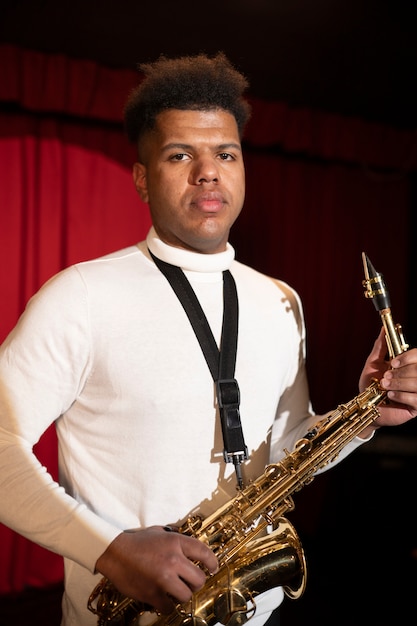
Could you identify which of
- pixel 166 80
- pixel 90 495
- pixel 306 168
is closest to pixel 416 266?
pixel 306 168

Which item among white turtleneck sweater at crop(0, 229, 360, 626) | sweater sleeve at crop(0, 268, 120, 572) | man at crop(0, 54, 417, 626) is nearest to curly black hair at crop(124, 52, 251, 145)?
man at crop(0, 54, 417, 626)

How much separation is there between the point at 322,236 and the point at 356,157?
72 cm

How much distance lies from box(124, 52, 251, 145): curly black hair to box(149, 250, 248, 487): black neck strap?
533 millimetres

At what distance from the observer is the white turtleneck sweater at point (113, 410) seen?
1.66 meters

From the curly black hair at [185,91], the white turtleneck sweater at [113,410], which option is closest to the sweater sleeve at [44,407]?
the white turtleneck sweater at [113,410]

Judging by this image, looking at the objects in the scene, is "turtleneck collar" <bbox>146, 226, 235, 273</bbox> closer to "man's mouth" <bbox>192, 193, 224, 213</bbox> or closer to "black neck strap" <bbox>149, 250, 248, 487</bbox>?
"black neck strap" <bbox>149, 250, 248, 487</bbox>

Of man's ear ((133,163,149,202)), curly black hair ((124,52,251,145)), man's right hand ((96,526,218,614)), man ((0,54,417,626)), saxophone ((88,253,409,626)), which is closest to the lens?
man's right hand ((96,526,218,614))

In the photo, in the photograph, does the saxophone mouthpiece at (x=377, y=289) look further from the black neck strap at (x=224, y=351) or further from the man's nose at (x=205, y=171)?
the man's nose at (x=205, y=171)

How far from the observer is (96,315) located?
6.14ft

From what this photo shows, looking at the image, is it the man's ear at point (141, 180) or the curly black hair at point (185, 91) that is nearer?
the curly black hair at point (185, 91)

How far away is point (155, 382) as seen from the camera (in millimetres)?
1887

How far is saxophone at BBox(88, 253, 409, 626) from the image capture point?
179 centimetres

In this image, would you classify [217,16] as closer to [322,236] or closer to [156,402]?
[322,236]

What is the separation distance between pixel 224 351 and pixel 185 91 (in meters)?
0.89
